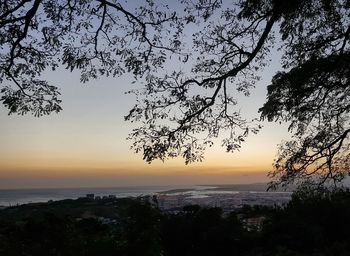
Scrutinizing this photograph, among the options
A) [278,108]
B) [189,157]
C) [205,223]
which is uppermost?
[278,108]

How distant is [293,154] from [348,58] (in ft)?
8.92

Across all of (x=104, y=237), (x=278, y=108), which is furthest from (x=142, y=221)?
(x=278, y=108)

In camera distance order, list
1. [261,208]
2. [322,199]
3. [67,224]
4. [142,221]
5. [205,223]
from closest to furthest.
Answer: [142,221], [67,224], [322,199], [205,223], [261,208]

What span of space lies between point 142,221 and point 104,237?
0.72 metres

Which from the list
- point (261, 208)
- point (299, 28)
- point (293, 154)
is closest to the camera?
point (299, 28)

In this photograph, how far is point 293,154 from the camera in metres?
11.5

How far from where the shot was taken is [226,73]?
9.72 meters

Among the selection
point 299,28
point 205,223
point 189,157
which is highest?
point 299,28

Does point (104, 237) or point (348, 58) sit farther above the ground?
point (348, 58)

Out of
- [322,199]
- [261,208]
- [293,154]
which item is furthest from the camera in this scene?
[261,208]

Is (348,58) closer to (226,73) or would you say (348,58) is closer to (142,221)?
(226,73)

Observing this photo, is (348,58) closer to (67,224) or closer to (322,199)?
(322,199)

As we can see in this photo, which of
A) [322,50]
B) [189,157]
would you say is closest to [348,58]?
[322,50]

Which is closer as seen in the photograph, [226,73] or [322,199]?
[226,73]
